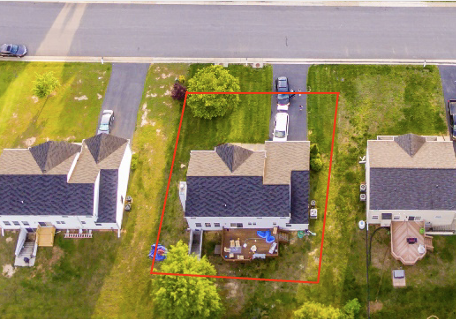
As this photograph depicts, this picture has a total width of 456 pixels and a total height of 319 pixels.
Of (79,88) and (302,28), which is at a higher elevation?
(302,28)

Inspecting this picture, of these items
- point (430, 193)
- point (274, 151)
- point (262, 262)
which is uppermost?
point (274, 151)

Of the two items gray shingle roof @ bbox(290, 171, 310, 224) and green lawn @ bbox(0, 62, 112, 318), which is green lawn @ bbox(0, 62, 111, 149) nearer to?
green lawn @ bbox(0, 62, 112, 318)

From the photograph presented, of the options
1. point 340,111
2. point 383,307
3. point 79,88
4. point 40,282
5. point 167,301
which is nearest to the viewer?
point 167,301

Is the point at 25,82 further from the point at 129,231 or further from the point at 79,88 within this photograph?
the point at 129,231

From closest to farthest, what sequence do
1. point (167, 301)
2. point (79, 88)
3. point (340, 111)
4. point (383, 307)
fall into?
point (167, 301)
point (383, 307)
point (340, 111)
point (79, 88)

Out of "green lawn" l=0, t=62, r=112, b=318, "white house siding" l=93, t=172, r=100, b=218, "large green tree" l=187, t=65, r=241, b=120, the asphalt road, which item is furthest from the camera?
the asphalt road

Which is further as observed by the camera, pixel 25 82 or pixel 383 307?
pixel 25 82

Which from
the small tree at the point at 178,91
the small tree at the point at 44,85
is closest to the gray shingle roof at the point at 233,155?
the small tree at the point at 178,91

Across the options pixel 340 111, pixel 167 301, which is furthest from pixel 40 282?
pixel 340 111

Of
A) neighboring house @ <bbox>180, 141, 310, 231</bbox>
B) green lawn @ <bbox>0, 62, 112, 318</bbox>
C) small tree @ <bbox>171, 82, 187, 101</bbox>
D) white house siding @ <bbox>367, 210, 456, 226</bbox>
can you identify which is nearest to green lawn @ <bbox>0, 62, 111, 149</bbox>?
green lawn @ <bbox>0, 62, 112, 318</bbox>
